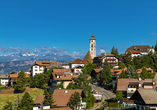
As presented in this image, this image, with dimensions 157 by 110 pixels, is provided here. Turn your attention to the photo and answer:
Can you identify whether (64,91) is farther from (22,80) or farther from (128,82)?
(22,80)

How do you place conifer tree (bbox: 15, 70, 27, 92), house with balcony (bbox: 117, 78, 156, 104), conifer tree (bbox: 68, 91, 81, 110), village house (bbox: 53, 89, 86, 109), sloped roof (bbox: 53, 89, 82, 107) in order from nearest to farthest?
1. conifer tree (bbox: 68, 91, 81, 110)
2. village house (bbox: 53, 89, 86, 109)
3. sloped roof (bbox: 53, 89, 82, 107)
4. house with balcony (bbox: 117, 78, 156, 104)
5. conifer tree (bbox: 15, 70, 27, 92)

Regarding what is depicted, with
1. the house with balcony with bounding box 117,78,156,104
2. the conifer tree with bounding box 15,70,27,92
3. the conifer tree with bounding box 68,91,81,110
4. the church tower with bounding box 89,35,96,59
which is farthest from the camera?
the church tower with bounding box 89,35,96,59

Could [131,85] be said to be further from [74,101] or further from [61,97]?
[61,97]

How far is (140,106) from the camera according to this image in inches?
981

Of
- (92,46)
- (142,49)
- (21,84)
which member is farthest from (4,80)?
(142,49)

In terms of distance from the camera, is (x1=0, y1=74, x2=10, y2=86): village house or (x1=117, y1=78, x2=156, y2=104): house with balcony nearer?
(x1=117, y1=78, x2=156, y2=104): house with balcony

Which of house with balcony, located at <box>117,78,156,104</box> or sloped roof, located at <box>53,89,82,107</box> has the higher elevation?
house with balcony, located at <box>117,78,156,104</box>

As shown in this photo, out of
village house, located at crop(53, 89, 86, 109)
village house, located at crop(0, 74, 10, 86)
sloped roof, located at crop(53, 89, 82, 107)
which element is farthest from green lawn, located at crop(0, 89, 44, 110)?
village house, located at crop(53, 89, 86, 109)

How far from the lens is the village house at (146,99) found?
77.5 feet

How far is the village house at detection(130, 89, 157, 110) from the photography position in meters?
23.6

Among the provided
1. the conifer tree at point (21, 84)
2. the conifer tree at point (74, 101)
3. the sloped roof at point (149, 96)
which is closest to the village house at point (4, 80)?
the conifer tree at point (21, 84)

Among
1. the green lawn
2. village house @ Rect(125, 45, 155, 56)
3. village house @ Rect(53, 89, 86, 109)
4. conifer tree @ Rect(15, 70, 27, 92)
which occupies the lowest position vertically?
the green lawn

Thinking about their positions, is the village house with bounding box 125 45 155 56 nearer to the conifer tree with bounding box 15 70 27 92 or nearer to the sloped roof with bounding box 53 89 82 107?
the conifer tree with bounding box 15 70 27 92

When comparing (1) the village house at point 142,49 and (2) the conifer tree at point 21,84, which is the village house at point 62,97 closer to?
(2) the conifer tree at point 21,84
